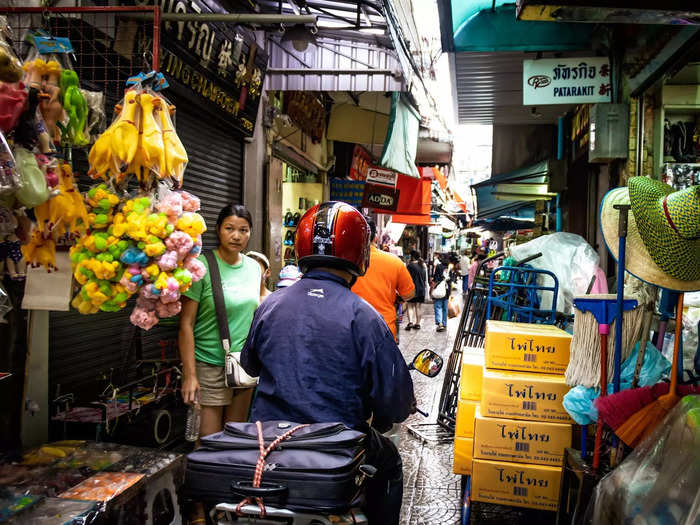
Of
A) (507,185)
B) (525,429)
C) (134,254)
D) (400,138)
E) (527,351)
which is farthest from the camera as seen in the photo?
(507,185)

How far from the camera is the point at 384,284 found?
5324 millimetres

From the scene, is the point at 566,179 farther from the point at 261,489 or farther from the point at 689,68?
the point at 261,489

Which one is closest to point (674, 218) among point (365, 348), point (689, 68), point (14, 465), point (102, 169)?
point (365, 348)

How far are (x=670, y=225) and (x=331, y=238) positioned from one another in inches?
61.4

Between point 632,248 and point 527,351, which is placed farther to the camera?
point 527,351

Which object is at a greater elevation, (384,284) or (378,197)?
(378,197)

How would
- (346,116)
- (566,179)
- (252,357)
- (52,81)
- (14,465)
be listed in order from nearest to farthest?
(252,357)
(52,81)
(14,465)
(566,179)
(346,116)

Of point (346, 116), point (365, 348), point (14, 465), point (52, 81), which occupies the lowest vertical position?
point (14, 465)

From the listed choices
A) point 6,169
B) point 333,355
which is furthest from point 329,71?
point 333,355

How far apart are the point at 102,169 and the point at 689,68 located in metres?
5.09

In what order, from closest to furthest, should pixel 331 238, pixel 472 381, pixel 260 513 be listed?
pixel 260 513 < pixel 331 238 < pixel 472 381

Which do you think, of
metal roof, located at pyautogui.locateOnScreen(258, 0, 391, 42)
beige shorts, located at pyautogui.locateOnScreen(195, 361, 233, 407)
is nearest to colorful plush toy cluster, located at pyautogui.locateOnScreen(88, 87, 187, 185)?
beige shorts, located at pyautogui.locateOnScreen(195, 361, 233, 407)

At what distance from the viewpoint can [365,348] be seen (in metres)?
2.30

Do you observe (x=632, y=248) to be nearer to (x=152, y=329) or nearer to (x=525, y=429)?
(x=525, y=429)
